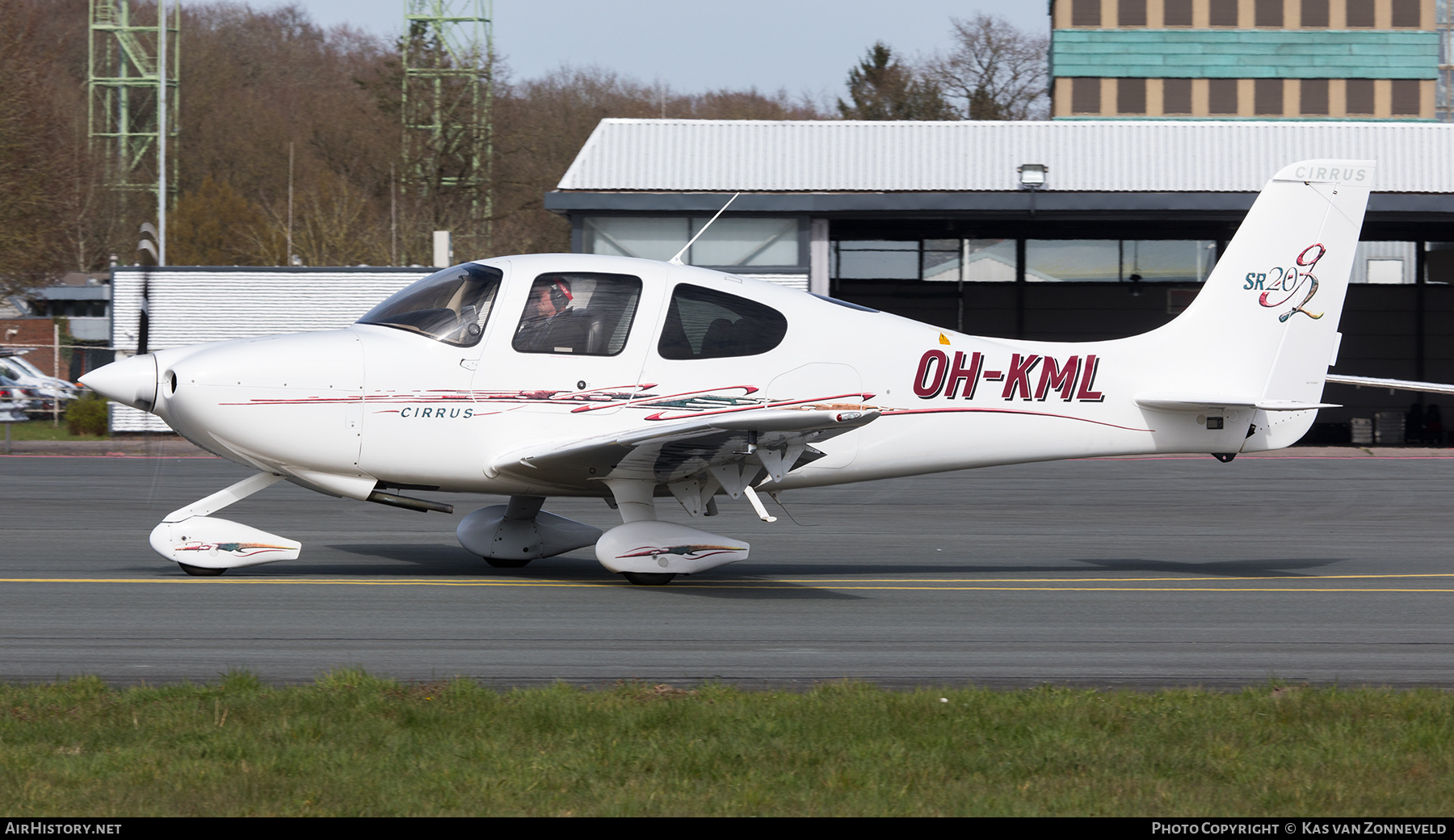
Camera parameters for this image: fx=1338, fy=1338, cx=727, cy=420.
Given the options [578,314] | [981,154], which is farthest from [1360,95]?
[578,314]

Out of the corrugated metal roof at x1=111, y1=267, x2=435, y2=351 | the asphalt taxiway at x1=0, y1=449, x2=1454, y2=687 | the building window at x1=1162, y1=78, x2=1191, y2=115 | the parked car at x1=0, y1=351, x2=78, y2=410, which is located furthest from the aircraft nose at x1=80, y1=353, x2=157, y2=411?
the building window at x1=1162, y1=78, x2=1191, y2=115

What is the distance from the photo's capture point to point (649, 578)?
9.31 metres

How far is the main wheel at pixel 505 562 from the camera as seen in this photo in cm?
1008

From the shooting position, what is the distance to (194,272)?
28.7 meters

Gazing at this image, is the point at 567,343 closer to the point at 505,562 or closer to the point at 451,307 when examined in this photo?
the point at 451,307

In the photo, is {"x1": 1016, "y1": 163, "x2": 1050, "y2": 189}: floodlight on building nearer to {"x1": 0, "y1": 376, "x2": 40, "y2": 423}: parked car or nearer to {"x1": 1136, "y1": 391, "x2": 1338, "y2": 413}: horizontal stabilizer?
{"x1": 1136, "y1": 391, "x2": 1338, "y2": 413}: horizontal stabilizer

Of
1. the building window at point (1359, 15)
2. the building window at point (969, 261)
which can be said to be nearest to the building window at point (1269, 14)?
the building window at point (1359, 15)

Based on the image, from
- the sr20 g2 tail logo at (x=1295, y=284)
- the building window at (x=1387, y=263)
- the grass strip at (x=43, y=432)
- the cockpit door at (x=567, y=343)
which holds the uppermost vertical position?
the building window at (x=1387, y=263)

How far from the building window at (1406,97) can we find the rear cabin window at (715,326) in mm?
50514

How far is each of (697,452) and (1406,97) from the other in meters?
52.2

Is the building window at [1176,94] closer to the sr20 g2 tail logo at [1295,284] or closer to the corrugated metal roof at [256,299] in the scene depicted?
the corrugated metal roof at [256,299]

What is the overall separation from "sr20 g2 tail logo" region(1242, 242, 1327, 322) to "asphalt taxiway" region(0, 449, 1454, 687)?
2100mm

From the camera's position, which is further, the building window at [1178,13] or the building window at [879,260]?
the building window at [1178,13]
